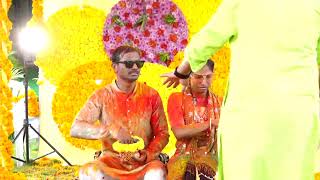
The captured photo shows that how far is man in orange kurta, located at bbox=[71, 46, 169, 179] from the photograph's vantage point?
411cm

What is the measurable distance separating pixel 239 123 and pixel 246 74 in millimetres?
190

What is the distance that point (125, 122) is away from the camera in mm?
4152

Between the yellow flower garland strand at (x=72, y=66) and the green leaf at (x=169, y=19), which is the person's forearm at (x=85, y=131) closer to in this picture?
the yellow flower garland strand at (x=72, y=66)

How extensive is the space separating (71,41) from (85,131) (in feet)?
2.16

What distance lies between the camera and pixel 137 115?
13.7 ft

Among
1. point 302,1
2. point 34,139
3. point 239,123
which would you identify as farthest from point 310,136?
point 34,139

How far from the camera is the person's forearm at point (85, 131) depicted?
4102 millimetres

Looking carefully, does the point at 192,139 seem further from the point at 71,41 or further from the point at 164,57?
the point at 71,41

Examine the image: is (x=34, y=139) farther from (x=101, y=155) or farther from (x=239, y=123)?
(x=239, y=123)

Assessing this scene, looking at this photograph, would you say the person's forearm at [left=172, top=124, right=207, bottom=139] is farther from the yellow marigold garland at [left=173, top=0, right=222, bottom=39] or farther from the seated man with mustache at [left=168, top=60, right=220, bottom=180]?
the yellow marigold garland at [left=173, top=0, right=222, bottom=39]

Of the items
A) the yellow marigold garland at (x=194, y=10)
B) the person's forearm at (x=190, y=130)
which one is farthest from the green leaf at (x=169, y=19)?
the person's forearm at (x=190, y=130)

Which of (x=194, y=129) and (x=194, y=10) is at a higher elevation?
(x=194, y=10)

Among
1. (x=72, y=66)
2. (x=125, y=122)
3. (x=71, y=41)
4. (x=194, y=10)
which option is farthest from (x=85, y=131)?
(x=194, y=10)

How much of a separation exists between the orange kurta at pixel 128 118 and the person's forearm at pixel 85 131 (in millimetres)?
38
